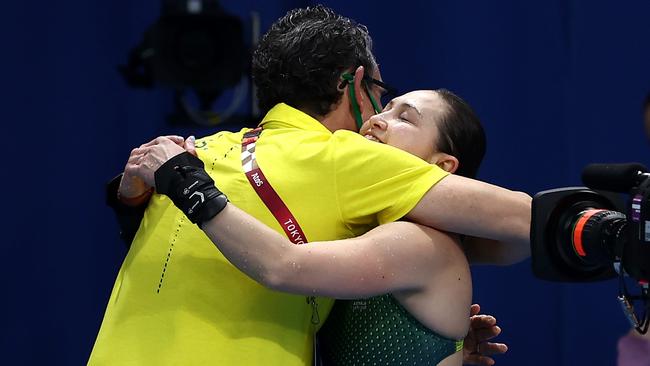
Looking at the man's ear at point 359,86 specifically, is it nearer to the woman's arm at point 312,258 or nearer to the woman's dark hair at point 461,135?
the woman's dark hair at point 461,135

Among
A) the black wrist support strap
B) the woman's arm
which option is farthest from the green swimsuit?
the black wrist support strap

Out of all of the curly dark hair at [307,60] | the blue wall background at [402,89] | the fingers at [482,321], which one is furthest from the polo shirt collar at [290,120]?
the blue wall background at [402,89]

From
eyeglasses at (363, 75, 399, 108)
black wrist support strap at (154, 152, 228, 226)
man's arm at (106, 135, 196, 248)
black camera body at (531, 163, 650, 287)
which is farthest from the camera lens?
eyeglasses at (363, 75, 399, 108)

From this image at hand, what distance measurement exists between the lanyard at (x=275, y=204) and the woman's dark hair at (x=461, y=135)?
0.37 m

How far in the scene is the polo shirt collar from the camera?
6.78ft

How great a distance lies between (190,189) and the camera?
5.86 feet

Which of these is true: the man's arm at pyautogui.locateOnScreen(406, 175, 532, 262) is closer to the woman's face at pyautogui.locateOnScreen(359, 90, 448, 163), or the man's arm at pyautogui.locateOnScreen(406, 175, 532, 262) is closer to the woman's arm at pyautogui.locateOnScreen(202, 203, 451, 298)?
the woman's arm at pyautogui.locateOnScreen(202, 203, 451, 298)

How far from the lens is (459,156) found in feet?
6.97

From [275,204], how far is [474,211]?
331 mm

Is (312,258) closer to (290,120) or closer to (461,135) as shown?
(290,120)

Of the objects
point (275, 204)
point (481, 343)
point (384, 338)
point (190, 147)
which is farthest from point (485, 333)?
point (190, 147)

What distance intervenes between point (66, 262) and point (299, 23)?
192 cm

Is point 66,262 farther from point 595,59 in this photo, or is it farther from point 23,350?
point 595,59

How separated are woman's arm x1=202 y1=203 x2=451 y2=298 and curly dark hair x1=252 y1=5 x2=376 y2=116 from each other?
40 cm
